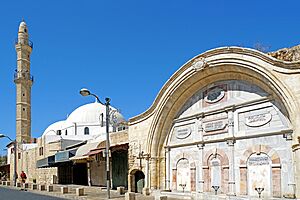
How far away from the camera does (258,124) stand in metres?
17.0

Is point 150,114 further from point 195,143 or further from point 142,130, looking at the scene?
point 195,143

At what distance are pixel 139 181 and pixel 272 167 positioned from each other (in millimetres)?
10345

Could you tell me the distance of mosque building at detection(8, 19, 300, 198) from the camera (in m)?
15.7

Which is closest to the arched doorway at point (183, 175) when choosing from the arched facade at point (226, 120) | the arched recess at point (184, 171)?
the arched recess at point (184, 171)

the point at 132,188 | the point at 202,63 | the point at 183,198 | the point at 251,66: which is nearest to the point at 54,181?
the point at 132,188

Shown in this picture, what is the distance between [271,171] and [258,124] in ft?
6.35

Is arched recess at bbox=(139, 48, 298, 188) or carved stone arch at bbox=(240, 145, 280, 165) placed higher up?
arched recess at bbox=(139, 48, 298, 188)

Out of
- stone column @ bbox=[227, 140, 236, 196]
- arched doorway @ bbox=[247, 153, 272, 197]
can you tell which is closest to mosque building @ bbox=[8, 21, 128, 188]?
stone column @ bbox=[227, 140, 236, 196]

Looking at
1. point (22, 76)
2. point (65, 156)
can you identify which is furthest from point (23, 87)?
point (65, 156)

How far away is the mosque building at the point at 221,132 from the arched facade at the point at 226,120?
0.04 meters

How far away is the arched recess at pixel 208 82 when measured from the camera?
1591 cm

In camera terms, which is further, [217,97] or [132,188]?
[132,188]

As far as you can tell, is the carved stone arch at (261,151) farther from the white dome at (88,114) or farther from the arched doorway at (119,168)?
the white dome at (88,114)

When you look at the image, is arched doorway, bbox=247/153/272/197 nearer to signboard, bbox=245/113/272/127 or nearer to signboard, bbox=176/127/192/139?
signboard, bbox=245/113/272/127
